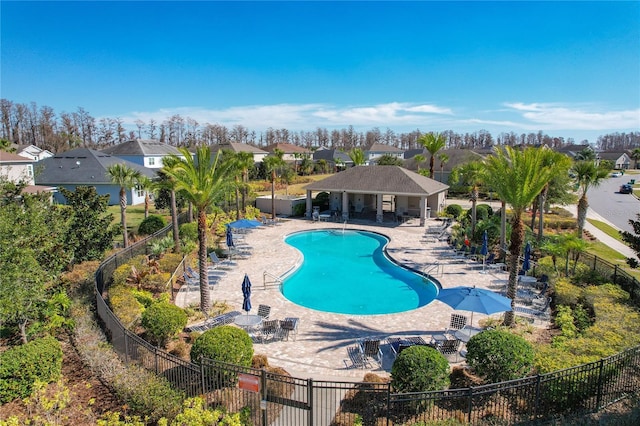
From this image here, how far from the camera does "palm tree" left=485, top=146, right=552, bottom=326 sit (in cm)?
1438

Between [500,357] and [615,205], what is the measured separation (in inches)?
2011

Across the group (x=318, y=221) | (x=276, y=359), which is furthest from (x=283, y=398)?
(x=318, y=221)

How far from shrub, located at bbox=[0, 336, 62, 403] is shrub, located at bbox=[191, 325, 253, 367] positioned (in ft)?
12.1

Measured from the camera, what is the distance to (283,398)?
9.39 meters

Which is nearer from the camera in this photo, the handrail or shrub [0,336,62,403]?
shrub [0,336,62,403]

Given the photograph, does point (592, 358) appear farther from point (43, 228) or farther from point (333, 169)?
point (333, 169)

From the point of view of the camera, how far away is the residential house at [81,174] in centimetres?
4228

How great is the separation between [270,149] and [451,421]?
92768 mm

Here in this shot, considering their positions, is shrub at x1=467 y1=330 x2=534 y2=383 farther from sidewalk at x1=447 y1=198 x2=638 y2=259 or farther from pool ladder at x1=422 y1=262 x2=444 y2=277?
sidewalk at x1=447 y1=198 x2=638 y2=259

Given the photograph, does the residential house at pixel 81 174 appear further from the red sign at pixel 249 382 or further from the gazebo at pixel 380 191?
the red sign at pixel 249 382

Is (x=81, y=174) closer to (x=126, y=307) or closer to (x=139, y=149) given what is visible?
(x=139, y=149)

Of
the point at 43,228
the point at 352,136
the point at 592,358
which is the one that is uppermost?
the point at 352,136

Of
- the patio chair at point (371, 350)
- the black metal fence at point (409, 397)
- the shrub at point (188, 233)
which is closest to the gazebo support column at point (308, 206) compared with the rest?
the shrub at point (188, 233)

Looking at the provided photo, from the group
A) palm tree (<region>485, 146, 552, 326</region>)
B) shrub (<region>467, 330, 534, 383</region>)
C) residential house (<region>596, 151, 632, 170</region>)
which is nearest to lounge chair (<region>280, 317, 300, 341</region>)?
shrub (<region>467, 330, 534, 383</region>)
